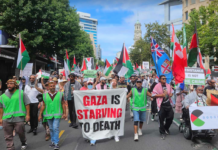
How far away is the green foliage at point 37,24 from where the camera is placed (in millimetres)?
18766

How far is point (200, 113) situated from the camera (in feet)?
19.3

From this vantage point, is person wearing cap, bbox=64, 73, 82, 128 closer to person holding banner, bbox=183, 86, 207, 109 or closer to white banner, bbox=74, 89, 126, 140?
white banner, bbox=74, 89, 126, 140

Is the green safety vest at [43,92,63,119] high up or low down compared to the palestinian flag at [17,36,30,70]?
down

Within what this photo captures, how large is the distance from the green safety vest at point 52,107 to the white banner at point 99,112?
0.45m

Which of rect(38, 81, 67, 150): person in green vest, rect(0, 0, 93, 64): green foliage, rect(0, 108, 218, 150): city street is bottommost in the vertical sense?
rect(0, 108, 218, 150): city street

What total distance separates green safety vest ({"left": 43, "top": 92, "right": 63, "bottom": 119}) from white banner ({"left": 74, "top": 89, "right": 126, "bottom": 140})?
Result: 447 mm

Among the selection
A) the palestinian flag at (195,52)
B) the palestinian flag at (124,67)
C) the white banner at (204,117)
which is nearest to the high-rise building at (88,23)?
the palestinian flag at (124,67)

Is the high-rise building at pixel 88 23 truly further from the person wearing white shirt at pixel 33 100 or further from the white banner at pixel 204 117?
the white banner at pixel 204 117

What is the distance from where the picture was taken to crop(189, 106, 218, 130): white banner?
581 centimetres

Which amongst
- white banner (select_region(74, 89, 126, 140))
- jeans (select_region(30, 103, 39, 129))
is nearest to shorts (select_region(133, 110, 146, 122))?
white banner (select_region(74, 89, 126, 140))

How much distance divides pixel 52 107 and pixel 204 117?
3.86 meters

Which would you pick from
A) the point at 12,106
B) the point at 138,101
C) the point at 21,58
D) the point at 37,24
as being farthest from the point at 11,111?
the point at 37,24

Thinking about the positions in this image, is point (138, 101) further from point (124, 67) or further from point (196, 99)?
point (124, 67)

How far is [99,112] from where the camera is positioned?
6.20 metres
